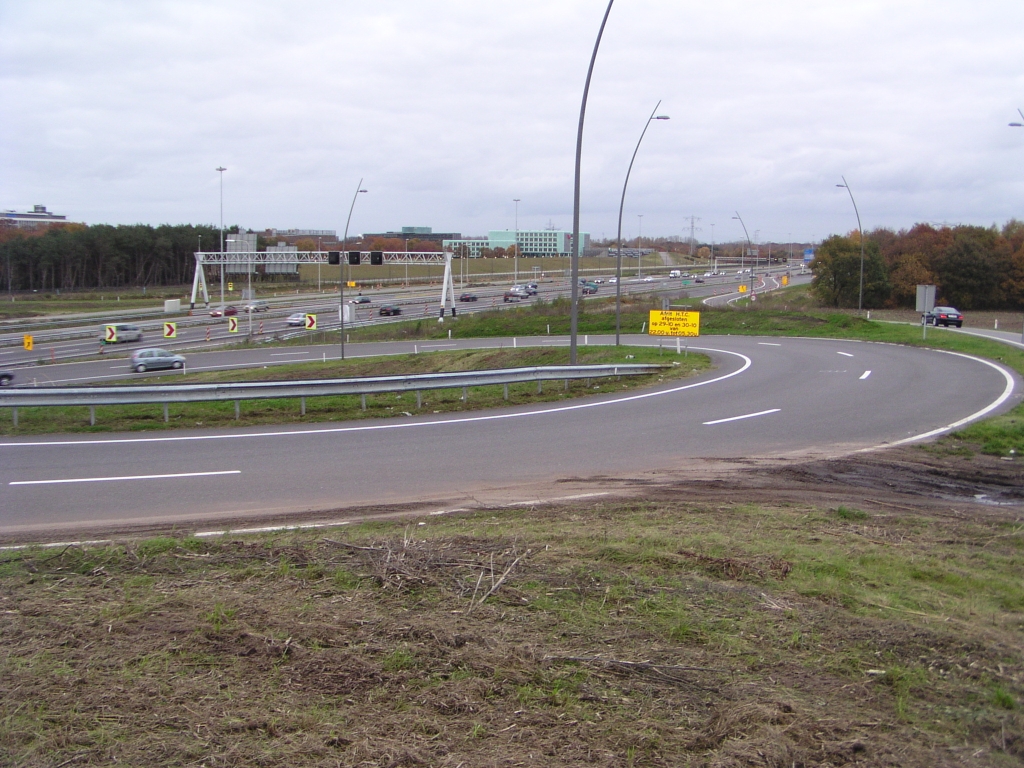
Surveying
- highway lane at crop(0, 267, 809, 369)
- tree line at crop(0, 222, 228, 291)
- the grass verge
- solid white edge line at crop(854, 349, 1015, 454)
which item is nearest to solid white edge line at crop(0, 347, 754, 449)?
solid white edge line at crop(854, 349, 1015, 454)

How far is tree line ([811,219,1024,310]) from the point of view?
68.9m

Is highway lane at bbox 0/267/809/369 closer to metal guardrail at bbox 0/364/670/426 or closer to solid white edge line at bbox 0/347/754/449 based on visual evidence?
metal guardrail at bbox 0/364/670/426

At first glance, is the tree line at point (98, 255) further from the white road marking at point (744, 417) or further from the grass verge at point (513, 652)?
the grass verge at point (513, 652)

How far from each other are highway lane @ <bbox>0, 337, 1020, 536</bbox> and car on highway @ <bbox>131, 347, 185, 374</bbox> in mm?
27344

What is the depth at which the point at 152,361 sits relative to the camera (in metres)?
39.7

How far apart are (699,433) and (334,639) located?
1069 centimetres

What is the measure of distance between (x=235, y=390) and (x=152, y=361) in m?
26.6

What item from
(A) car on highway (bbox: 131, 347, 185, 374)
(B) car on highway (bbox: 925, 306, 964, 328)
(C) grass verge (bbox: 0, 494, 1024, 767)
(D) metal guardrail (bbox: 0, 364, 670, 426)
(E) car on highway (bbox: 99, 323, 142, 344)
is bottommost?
(A) car on highway (bbox: 131, 347, 185, 374)

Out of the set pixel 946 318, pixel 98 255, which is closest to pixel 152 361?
pixel 946 318

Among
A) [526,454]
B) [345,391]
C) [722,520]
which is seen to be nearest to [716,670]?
[722,520]

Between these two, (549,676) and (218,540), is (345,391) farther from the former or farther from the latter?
(549,676)

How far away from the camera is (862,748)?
3951mm

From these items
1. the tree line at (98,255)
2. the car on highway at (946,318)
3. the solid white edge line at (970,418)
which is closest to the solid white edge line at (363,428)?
the solid white edge line at (970,418)

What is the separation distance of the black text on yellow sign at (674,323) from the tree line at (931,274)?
47766 millimetres
